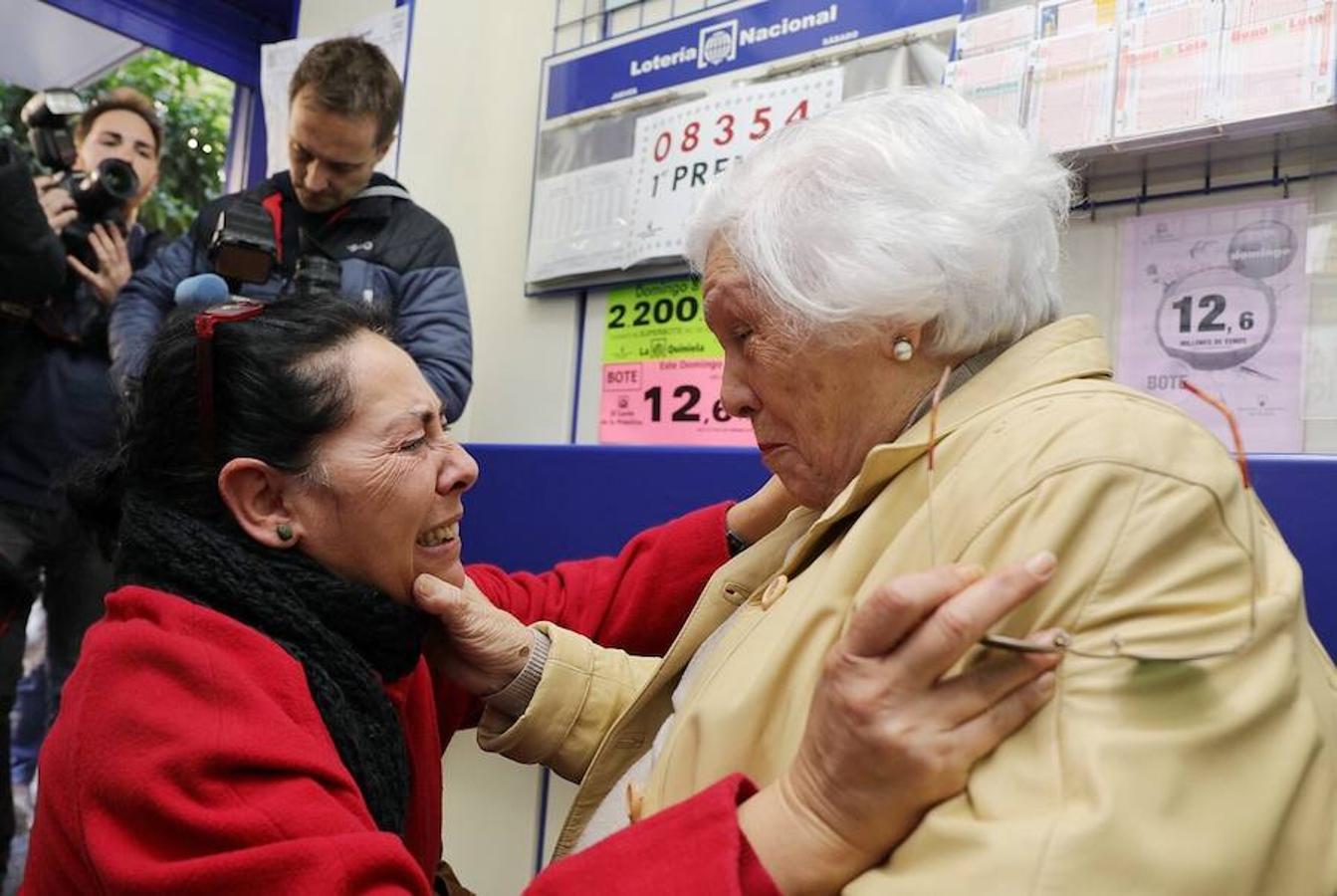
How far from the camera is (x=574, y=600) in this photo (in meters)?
1.58

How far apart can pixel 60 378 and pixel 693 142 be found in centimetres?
139

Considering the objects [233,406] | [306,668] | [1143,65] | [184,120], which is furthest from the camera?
[184,120]

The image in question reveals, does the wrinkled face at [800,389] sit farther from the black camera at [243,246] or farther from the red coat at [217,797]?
the black camera at [243,246]

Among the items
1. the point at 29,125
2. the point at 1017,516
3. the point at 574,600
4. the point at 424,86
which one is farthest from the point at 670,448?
the point at 29,125

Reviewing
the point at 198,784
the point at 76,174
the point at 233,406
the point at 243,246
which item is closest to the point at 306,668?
the point at 198,784

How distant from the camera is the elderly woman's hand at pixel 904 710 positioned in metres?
0.70

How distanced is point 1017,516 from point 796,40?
62.4 inches

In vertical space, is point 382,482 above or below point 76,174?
below

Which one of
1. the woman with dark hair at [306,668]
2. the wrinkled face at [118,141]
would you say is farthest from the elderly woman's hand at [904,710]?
the wrinkled face at [118,141]

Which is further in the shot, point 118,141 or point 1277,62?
point 118,141

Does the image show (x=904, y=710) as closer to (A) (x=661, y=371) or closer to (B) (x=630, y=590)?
(B) (x=630, y=590)

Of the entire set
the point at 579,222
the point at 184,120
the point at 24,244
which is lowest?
the point at 24,244

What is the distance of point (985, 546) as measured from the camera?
790mm

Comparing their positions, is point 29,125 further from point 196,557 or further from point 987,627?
point 987,627
